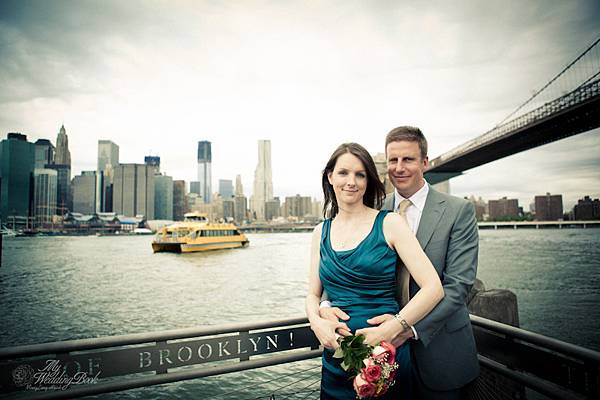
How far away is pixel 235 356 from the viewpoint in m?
2.20

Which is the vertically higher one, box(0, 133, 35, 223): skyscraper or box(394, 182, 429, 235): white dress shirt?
box(0, 133, 35, 223): skyscraper

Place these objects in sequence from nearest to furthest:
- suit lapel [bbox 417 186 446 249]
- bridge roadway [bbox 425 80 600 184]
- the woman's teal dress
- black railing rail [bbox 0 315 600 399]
Answer: the woman's teal dress
suit lapel [bbox 417 186 446 249]
black railing rail [bbox 0 315 600 399]
bridge roadway [bbox 425 80 600 184]

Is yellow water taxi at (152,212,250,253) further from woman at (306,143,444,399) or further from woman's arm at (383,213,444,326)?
woman's arm at (383,213,444,326)

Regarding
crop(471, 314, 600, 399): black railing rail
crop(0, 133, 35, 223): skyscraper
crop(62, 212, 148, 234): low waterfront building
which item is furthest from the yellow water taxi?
crop(62, 212, 148, 234): low waterfront building

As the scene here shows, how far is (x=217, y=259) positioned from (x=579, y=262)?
29357 mm

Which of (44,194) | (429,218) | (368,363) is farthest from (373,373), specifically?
(44,194)

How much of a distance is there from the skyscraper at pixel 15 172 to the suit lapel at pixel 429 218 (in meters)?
54.5

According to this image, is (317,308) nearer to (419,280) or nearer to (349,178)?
(419,280)

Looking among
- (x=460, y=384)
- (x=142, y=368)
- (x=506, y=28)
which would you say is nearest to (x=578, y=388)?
(x=460, y=384)

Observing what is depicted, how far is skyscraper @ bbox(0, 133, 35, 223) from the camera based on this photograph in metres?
43.6

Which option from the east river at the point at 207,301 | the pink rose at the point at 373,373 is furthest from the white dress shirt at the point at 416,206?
the east river at the point at 207,301

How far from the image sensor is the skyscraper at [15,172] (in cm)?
4356

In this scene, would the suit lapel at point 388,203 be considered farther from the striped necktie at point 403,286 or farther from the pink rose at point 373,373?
the pink rose at point 373,373

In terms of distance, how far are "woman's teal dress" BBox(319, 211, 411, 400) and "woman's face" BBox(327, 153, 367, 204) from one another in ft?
0.48
